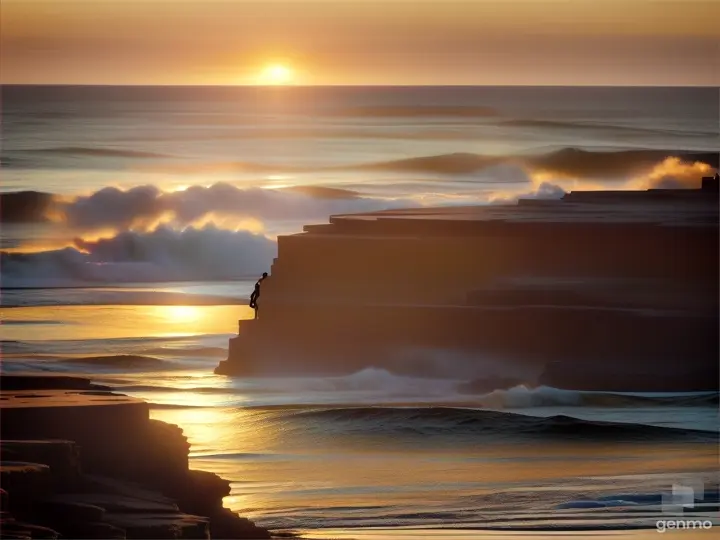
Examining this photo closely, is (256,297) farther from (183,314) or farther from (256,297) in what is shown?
(183,314)

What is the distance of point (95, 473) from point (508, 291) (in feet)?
7.48

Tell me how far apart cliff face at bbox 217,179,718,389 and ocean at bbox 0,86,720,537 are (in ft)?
0.33

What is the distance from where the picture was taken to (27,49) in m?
6.34

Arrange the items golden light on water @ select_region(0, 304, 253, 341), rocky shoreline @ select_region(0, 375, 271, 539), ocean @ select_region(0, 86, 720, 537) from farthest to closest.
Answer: golden light on water @ select_region(0, 304, 253, 341) < ocean @ select_region(0, 86, 720, 537) < rocky shoreline @ select_region(0, 375, 271, 539)

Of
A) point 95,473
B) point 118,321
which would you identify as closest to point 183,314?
point 118,321

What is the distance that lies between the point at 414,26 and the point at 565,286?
1482mm

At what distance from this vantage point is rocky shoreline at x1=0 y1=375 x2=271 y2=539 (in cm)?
502

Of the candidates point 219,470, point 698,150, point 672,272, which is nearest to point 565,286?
point 672,272

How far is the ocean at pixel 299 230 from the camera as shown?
6.21 meters

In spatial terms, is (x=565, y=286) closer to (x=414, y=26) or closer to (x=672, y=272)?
(x=672, y=272)
